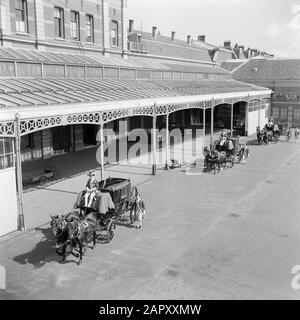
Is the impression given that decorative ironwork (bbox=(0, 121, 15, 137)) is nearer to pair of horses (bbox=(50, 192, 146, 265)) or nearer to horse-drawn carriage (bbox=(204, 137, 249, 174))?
pair of horses (bbox=(50, 192, 146, 265))

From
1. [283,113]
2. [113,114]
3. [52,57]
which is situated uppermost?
[52,57]

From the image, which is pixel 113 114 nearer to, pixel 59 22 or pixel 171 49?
pixel 59 22

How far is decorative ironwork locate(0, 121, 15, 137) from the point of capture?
11.0 m

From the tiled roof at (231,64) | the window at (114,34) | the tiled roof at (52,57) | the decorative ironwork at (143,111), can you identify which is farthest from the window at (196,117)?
the decorative ironwork at (143,111)

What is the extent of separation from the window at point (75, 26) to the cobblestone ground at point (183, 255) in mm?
15191

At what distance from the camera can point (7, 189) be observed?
11.4 meters

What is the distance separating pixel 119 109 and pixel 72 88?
216 cm

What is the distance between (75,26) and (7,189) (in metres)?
18.3

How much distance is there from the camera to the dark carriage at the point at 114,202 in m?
10.6

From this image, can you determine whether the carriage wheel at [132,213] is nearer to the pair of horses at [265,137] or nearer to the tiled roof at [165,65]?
the pair of horses at [265,137]

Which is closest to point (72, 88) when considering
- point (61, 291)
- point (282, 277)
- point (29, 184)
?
point (29, 184)

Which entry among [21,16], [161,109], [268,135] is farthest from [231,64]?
[161,109]

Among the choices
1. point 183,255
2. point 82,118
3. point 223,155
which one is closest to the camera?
point 183,255
